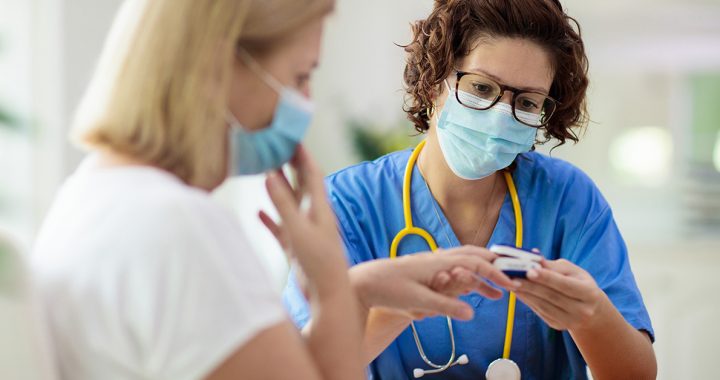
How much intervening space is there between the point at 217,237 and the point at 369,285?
1.27 feet

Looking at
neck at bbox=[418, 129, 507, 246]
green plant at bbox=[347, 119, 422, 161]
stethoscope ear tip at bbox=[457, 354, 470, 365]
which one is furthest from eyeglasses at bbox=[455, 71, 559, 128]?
green plant at bbox=[347, 119, 422, 161]

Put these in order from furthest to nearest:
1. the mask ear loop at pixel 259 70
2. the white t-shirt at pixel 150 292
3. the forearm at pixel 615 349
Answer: the forearm at pixel 615 349, the mask ear loop at pixel 259 70, the white t-shirt at pixel 150 292

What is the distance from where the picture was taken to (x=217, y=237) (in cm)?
92

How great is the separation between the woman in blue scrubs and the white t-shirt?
628 mm

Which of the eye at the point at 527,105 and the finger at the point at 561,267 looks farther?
the eye at the point at 527,105

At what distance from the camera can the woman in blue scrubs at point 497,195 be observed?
5.31ft

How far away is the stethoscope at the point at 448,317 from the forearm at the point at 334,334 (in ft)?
1.87

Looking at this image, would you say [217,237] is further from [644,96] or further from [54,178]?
[644,96]

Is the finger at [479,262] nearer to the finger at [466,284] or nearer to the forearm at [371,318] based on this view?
the finger at [466,284]

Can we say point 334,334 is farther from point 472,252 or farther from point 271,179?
point 472,252

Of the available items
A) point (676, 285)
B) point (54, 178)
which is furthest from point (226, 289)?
point (676, 285)

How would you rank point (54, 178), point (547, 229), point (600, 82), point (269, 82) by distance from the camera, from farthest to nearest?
1. point (600, 82)
2. point (54, 178)
3. point (547, 229)
4. point (269, 82)

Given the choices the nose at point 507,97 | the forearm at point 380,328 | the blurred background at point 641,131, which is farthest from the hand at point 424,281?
the blurred background at point 641,131

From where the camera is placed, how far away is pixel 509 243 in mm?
1727
